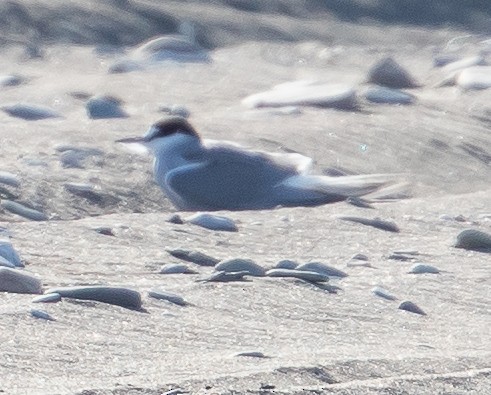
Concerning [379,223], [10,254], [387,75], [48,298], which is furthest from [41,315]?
[387,75]

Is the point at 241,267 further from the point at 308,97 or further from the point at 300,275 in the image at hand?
the point at 308,97

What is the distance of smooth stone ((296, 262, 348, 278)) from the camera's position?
3.71 metres

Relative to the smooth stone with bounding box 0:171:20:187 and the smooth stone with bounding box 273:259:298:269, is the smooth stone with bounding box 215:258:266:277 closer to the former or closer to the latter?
the smooth stone with bounding box 273:259:298:269

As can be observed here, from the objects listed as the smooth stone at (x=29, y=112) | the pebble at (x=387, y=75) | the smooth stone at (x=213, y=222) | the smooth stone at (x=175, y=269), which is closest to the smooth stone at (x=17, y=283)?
the smooth stone at (x=175, y=269)

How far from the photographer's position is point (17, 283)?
302cm

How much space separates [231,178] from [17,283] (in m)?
2.30

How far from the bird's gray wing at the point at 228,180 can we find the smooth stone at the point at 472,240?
0.97 meters

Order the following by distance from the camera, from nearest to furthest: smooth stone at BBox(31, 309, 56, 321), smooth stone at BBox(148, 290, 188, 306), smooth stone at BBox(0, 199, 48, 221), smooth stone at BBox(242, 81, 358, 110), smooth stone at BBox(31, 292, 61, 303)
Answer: smooth stone at BBox(31, 309, 56, 321)
smooth stone at BBox(31, 292, 61, 303)
smooth stone at BBox(148, 290, 188, 306)
smooth stone at BBox(0, 199, 48, 221)
smooth stone at BBox(242, 81, 358, 110)

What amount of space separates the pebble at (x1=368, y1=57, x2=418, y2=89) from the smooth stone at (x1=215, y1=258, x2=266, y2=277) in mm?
4291

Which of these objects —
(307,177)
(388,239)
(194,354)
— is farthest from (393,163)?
(194,354)

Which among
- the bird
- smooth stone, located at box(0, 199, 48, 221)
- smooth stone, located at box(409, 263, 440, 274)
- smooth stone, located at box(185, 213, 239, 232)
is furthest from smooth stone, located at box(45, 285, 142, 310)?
the bird

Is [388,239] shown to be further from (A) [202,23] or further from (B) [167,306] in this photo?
Answer: (A) [202,23]

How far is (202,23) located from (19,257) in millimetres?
6434

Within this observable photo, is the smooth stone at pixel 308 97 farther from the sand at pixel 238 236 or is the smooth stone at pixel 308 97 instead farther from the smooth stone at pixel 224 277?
the smooth stone at pixel 224 277
